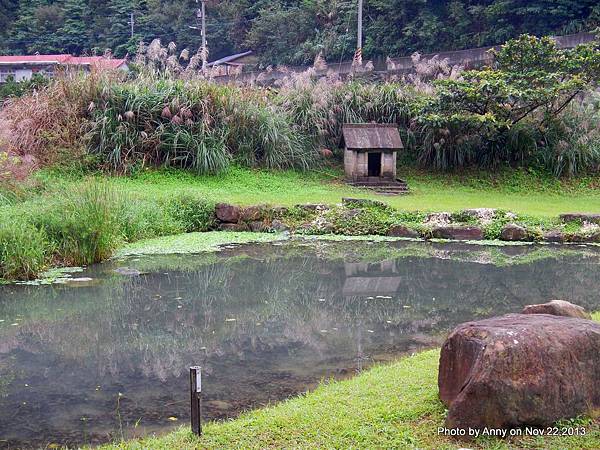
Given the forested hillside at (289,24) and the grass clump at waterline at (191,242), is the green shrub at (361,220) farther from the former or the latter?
the forested hillside at (289,24)

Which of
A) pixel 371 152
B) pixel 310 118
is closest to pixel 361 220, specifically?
pixel 371 152

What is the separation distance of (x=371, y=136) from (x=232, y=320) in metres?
9.03

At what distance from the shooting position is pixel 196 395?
12.6 ft

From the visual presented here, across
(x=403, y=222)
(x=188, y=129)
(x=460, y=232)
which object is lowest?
(x=460, y=232)

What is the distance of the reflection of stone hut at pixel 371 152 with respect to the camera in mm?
15219

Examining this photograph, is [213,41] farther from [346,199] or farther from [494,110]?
[346,199]

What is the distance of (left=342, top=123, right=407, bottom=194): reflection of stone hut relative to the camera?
599 inches

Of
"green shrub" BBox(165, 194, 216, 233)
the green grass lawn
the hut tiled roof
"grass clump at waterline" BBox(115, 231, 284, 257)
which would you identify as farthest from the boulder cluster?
the hut tiled roof

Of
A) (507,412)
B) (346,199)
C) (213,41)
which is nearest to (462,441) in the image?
(507,412)

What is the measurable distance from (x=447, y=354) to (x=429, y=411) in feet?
1.14

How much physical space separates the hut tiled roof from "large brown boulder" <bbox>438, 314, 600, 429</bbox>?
11372mm

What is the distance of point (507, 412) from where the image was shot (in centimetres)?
376

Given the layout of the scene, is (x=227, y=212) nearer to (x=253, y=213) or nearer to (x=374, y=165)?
(x=253, y=213)

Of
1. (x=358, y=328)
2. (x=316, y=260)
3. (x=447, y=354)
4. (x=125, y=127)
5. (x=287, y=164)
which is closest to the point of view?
(x=447, y=354)
